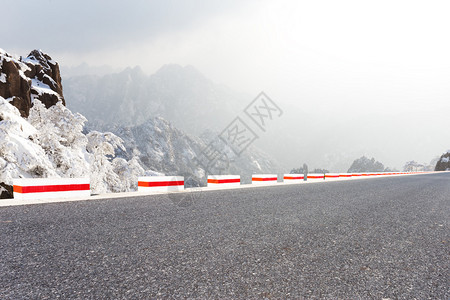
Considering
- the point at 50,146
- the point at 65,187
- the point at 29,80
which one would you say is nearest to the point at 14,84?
the point at 29,80

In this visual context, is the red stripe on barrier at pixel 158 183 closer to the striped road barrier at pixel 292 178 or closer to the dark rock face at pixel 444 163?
the striped road barrier at pixel 292 178

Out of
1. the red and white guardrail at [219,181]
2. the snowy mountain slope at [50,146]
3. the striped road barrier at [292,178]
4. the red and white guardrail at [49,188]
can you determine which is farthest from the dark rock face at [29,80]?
the striped road barrier at [292,178]

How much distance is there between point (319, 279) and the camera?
290 cm

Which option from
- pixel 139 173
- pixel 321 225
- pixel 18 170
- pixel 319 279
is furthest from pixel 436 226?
pixel 139 173

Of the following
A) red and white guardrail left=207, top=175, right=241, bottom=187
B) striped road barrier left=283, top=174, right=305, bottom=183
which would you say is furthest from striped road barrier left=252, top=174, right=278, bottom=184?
red and white guardrail left=207, top=175, right=241, bottom=187

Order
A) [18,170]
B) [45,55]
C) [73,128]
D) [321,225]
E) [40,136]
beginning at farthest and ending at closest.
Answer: [45,55] < [73,128] < [40,136] < [18,170] < [321,225]

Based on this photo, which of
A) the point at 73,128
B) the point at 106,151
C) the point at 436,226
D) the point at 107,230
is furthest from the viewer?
→ the point at 106,151

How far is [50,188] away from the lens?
7.82 metres

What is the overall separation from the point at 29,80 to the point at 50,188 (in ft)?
158

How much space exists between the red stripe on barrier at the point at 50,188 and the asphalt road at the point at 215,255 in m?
1.47

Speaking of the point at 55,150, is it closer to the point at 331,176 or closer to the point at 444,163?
the point at 331,176

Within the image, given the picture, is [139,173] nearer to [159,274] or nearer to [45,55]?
[159,274]

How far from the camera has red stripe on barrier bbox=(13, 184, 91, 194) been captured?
7.40 meters

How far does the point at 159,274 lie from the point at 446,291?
310 cm
